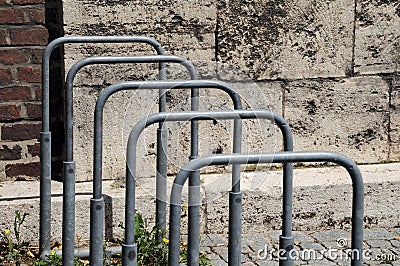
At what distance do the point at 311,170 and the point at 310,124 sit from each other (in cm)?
30

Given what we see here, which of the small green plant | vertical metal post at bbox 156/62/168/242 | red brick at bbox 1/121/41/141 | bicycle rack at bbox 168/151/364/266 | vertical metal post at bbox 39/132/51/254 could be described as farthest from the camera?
red brick at bbox 1/121/41/141

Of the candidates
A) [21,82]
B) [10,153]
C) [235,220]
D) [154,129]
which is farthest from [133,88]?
[10,153]

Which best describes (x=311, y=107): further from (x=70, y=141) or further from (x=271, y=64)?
(x=70, y=141)

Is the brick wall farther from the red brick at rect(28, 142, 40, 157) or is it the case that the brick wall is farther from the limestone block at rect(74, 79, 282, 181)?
the limestone block at rect(74, 79, 282, 181)

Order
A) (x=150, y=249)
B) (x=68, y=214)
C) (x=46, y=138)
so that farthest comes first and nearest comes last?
(x=150, y=249), (x=46, y=138), (x=68, y=214)

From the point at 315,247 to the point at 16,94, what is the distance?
2.06 metres

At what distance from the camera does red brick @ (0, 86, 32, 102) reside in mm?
5176

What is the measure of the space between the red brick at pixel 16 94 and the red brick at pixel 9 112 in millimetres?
50

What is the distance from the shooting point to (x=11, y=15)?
5.12 metres

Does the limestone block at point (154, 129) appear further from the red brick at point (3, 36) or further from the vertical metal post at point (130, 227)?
the vertical metal post at point (130, 227)

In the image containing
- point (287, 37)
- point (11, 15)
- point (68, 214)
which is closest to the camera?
point (68, 214)

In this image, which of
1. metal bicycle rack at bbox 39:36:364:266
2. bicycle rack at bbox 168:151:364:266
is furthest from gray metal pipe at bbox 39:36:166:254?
bicycle rack at bbox 168:151:364:266

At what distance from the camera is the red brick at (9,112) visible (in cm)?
519

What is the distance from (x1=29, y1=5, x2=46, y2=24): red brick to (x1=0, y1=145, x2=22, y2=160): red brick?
794mm
